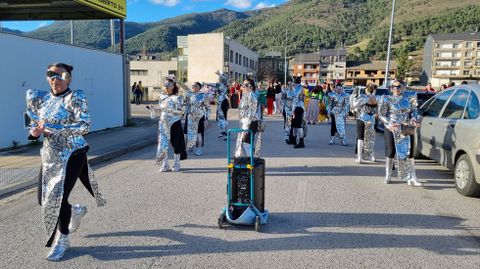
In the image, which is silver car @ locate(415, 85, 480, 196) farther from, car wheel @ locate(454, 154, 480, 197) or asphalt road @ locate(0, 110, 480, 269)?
asphalt road @ locate(0, 110, 480, 269)

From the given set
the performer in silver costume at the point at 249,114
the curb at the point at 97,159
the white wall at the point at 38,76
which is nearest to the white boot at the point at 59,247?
the curb at the point at 97,159

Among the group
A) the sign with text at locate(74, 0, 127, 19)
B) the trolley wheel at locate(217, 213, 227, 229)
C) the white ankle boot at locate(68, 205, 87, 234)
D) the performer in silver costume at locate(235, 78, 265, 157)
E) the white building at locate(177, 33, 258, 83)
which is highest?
the white building at locate(177, 33, 258, 83)

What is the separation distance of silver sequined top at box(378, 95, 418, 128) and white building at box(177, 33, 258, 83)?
48149mm

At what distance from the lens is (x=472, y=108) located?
6715 millimetres

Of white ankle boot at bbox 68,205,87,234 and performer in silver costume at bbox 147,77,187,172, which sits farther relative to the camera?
performer in silver costume at bbox 147,77,187,172

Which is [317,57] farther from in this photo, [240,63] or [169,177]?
[169,177]

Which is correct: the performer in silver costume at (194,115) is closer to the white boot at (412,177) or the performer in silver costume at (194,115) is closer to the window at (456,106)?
the white boot at (412,177)

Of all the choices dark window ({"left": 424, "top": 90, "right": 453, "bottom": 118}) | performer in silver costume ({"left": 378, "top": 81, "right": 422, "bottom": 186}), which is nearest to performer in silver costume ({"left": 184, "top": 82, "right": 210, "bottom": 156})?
performer in silver costume ({"left": 378, "top": 81, "right": 422, "bottom": 186})

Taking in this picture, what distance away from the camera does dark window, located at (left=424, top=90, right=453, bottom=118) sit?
7.97 m

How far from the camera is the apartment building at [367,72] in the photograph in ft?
341

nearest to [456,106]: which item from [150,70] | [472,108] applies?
[472,108]

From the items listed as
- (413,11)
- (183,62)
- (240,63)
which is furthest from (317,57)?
(413,11)

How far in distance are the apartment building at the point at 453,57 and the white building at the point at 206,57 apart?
50244 millimetres

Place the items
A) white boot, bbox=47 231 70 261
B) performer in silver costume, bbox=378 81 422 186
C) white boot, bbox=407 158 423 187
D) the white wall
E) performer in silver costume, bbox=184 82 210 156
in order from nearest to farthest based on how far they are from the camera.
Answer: white boot, bbox=47 231 70 261, performer in silver costume, bbox=378 81 422 186, white boot, bbox=407 158 423 187, the white wall, performer in silver costume, bbox=184 82 210 156
